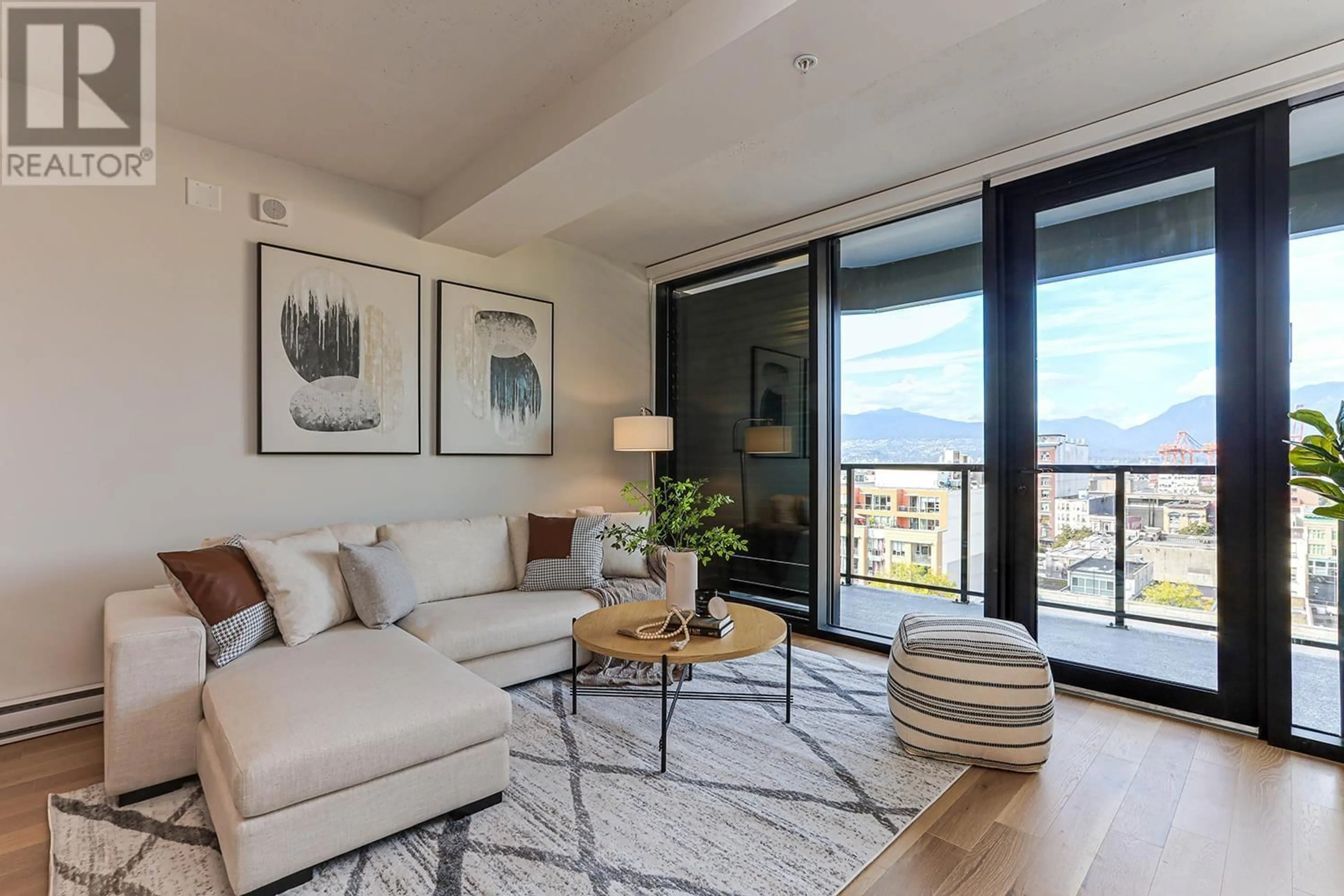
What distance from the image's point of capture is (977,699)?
2.30 m

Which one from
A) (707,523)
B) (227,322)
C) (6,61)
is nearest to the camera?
(6,61)

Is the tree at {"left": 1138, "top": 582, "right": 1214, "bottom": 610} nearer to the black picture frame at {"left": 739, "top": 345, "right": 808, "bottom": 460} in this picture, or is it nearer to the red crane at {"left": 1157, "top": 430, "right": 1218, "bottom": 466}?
the red crane at {"left": 1157, "top": 430, "right": 1218, "bottom": 466}

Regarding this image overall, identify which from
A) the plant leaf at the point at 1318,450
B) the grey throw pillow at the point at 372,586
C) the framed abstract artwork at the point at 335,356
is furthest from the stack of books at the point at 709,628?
the plant leaf at the point at 1318,450

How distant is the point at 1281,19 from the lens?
2232 mm

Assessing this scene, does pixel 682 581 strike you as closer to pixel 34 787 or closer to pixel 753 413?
pixel 753 413

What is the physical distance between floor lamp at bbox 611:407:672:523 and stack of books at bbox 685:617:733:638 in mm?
1777

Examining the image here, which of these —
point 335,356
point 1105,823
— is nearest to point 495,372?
point 335,356

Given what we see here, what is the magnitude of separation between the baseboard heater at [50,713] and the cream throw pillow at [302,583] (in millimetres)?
1059

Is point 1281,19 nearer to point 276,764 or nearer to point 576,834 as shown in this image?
point 576,834

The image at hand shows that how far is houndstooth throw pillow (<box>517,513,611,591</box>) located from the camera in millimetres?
3432

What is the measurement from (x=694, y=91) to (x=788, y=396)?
2326 mm

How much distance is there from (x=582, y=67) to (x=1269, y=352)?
305cm

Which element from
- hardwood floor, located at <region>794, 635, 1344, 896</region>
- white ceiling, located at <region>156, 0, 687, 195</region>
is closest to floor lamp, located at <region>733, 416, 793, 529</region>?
hardwood floor, located at <region>794, 635, 1344, 896</region>

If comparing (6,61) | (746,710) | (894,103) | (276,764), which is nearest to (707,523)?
(746,710)
